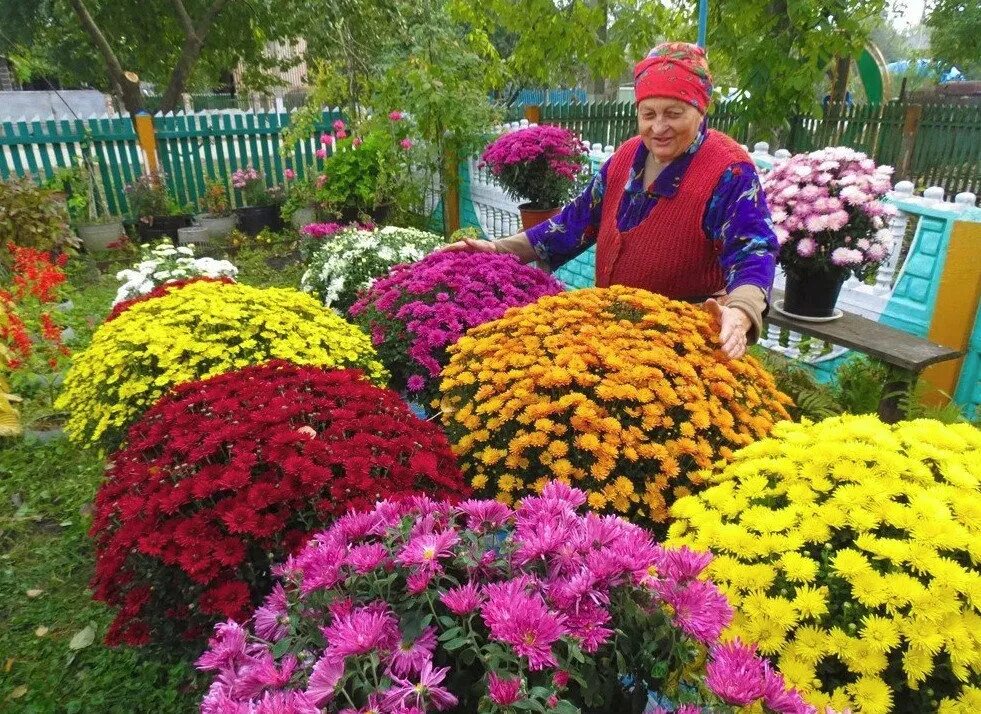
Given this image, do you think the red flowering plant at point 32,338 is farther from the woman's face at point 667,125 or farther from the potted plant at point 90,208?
the woman's face at point 667,125

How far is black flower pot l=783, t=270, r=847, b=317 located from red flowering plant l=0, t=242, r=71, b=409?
4.35 m

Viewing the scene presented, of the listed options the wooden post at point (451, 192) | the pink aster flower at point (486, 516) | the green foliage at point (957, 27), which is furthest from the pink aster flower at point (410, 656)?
the green foliage at point (957, 27)

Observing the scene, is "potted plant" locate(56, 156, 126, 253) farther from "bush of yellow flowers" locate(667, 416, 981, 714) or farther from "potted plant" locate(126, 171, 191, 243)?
"bush of yellow flowers" locate(667, 416, 981, 714)

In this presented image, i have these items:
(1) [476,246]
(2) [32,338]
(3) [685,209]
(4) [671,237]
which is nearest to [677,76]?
(3) [685,209]

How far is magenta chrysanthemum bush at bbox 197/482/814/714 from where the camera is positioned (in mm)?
994

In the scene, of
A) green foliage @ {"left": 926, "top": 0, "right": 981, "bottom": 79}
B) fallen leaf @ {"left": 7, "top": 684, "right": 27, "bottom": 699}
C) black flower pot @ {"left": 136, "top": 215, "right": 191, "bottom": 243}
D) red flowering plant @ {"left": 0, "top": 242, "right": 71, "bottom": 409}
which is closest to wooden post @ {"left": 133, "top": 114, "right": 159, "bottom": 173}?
black flower pot @ {"left": 136, "top": 215, "right": 191, "bottom": 243}

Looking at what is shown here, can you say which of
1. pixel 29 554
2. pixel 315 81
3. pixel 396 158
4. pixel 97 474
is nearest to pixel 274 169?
pixel 315 81

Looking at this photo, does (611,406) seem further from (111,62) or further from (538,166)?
(111,62)

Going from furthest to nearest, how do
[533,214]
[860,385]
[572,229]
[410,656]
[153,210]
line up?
[153,210]
[533,214]
[860,385]
[572,229]
[410,656]

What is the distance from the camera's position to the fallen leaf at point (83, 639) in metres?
2.57

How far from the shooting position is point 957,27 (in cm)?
2509

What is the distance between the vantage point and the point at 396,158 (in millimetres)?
7762

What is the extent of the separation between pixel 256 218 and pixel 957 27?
27.6m

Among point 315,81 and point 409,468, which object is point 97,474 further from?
point 315,81
